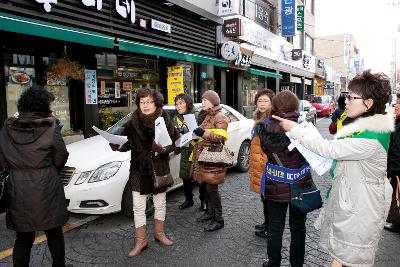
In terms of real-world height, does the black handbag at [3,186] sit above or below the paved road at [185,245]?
above

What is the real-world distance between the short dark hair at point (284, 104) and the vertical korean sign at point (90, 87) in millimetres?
6471

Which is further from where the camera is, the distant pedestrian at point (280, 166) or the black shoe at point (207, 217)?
the black shoe at point (207, 217)

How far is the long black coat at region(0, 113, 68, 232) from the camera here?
2.68m

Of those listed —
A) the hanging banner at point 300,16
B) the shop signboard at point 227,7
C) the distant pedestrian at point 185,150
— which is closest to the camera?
the distant pedestrian at point 185,150

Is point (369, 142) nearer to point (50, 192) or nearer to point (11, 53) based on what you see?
point (50, 192)

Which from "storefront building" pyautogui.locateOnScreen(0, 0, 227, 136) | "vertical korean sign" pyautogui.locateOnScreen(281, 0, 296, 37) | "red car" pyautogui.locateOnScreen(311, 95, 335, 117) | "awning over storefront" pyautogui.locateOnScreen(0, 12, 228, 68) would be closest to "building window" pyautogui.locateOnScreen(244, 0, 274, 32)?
Answer: "vertical korean sign" pyautogui.locateOnScreen(281, 0, 296, 37)

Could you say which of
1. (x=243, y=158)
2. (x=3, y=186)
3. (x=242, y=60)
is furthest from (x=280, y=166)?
(x=242, y=60)

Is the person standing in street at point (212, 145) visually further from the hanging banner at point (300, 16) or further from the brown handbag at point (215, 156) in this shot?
the hanging banner at point (300, 16)

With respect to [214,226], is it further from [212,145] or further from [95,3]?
[95,3]

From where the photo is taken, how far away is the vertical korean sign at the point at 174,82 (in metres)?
10.4

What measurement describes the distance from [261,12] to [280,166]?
58.1ft

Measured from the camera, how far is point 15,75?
22.8 ft

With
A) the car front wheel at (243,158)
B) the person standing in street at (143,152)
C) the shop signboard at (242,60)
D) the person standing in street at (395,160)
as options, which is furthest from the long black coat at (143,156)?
the shop signboard at (242,60)

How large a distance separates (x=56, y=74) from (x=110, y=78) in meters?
2.07
